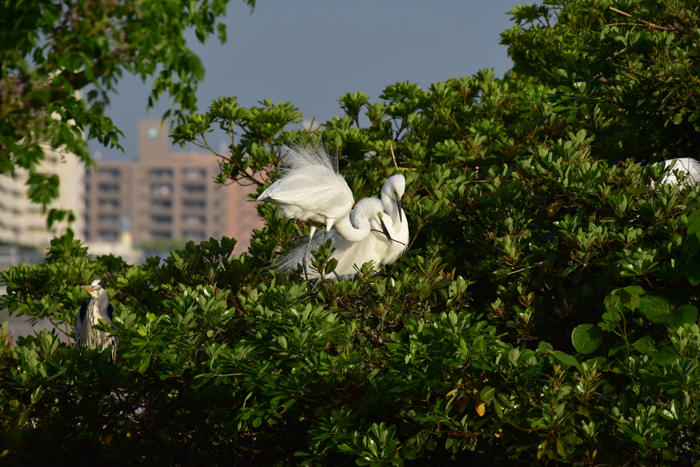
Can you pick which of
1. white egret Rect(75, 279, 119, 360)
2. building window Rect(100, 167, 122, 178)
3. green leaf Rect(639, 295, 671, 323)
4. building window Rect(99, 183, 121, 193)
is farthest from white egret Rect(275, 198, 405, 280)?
building window Rect(100, 167, 122, 178)

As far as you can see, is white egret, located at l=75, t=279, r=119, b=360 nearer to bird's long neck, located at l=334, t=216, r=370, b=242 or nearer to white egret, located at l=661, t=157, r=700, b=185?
bird's long neck, located at l=334, t=216, r=370, b=242

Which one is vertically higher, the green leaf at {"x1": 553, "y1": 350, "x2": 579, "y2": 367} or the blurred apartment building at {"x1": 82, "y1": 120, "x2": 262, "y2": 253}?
the blurred apartment building at {"x1": 82, "y1": 120, "x2": 262, "y2": 253}

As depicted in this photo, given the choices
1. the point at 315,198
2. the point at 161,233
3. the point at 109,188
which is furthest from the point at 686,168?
the point at 109,188

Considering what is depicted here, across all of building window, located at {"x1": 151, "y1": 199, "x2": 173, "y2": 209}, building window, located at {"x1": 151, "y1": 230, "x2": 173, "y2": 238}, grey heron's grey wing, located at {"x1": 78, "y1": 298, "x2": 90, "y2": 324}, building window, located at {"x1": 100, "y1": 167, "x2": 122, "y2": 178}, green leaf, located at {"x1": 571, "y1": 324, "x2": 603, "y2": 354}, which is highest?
building window, located at {"x1": 100, "y1": 167, "x2": 122, "y2": 178}

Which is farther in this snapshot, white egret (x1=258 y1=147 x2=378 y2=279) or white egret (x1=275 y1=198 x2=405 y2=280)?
white egret (x1=275 y1=198 x2=405 y2=280)

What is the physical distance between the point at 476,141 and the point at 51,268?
348 cm

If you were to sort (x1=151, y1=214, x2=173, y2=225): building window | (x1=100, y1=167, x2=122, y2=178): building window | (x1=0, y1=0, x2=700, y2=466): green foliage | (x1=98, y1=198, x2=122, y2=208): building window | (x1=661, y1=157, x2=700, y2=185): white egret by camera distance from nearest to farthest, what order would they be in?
(x1=0, y1=0, x2=700, y2=466): green foliage
(x1=661, y1=157, x2=700, y2=185): white egret
(x1=100, y1=167, x2=122, y2=178): building window
(x1=151, y1=214, x2=173, y2=225): building window
(x1=98, y1=198, x2=122, y2=208): building window

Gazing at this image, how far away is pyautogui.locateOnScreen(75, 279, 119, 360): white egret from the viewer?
4.61 m

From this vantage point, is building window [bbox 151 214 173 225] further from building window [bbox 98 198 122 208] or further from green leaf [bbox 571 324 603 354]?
green leaf [bbox 571 324 603 354]

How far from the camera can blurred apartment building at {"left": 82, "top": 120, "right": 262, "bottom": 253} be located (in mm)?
97562

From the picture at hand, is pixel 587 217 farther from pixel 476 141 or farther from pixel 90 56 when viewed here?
A: pixel 90 56

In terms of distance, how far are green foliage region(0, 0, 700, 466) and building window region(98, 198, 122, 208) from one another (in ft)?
334

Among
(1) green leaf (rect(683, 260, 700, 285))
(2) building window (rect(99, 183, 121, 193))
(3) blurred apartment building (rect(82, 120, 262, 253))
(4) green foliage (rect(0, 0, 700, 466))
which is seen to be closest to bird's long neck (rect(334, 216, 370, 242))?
(4) green foliage (rect(0, 0, 700, 466))

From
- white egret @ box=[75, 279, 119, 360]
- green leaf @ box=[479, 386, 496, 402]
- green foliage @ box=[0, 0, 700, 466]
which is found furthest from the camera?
white egret @ box=[75, 279, 119, 360]
